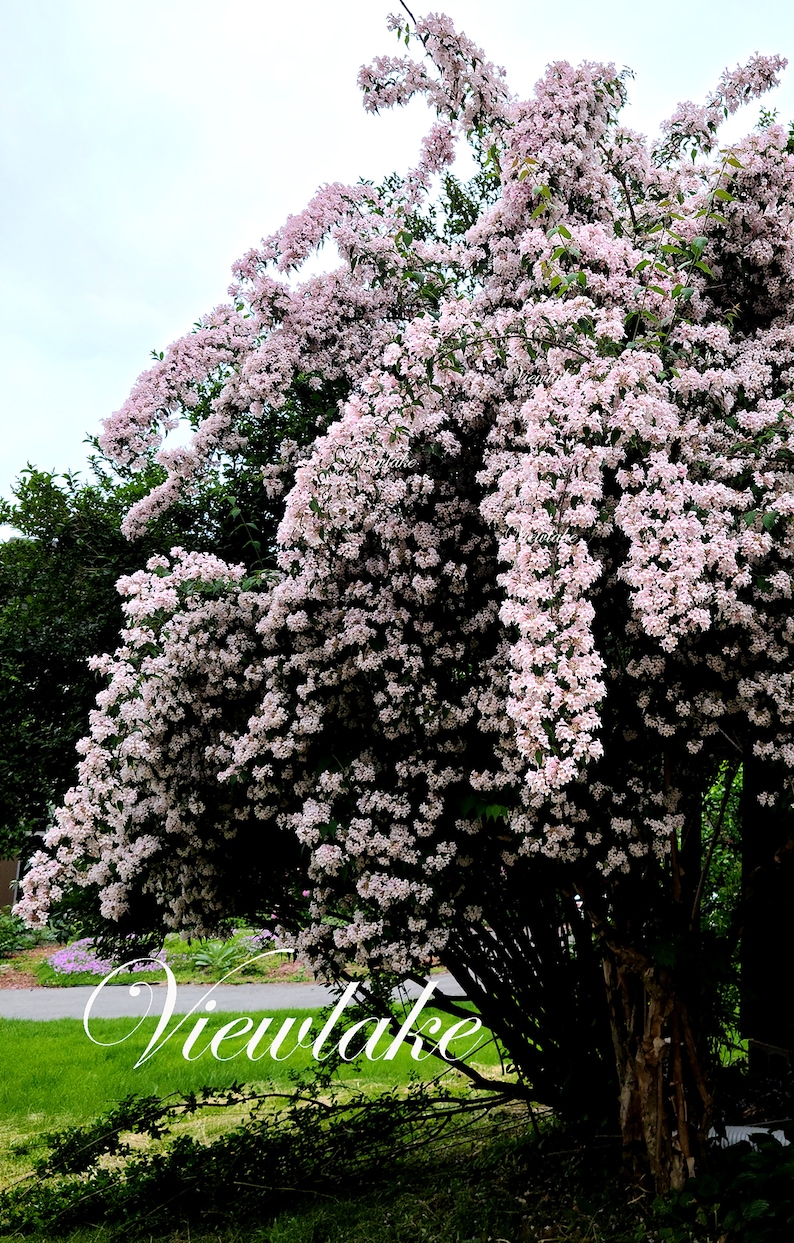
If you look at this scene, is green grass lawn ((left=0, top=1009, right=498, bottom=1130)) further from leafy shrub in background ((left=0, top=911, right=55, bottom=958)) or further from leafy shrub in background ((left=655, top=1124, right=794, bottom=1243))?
leafy shrub in background ((left=0, top=911, right=55, bottom=958))

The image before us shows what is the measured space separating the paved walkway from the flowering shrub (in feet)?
19.7

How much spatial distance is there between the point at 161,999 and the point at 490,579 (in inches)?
391

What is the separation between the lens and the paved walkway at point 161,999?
35.3 feet

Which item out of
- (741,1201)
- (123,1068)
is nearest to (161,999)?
(123,1068)

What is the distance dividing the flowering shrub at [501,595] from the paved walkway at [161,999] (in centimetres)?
601

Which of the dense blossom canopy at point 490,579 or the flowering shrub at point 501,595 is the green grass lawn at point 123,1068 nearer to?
the flowering shrub at point 501,595

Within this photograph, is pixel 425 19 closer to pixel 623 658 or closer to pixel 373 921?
pixel 623 658

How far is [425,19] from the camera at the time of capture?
4773 mm

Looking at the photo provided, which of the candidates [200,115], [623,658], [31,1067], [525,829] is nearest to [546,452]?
[623,658]

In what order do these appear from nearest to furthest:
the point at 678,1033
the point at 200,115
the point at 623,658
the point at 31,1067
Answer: the point at 623,658
the point at 678,1033
the point at 200,115
the point at 31,1067

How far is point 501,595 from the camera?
4.12m

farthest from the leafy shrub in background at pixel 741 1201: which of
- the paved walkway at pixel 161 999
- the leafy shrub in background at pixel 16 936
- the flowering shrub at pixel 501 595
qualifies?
the leafy shrub in background at pixel 16 936

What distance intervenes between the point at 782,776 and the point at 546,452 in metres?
1.83

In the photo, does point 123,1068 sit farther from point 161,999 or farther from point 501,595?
point 501,595
